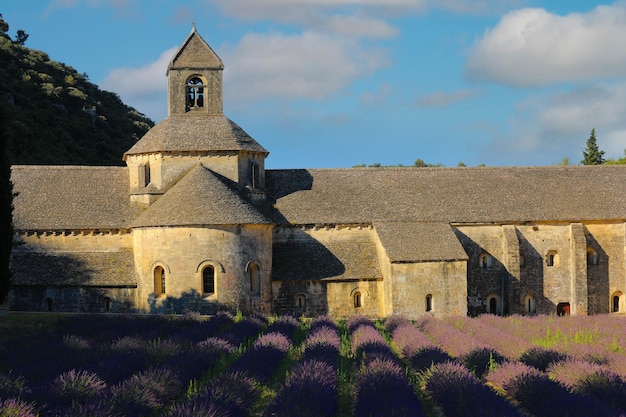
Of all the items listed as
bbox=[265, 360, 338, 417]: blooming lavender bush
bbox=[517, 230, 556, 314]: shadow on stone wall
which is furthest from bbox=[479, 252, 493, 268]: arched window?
bbox=[265, 360, 338, 417]: blooming lavender bush

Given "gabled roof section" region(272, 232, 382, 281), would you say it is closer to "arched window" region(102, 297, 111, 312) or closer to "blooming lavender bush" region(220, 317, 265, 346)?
"blooming lavender bush" region(220, 317, 265, 346)

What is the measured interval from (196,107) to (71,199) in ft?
26.0

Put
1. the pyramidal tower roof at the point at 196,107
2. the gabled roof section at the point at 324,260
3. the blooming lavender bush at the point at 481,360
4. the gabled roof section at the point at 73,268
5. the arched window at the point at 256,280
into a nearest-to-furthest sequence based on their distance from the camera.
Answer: the blooming lavender bush at the point at 481,360 → the gabled roof section at the point at 73,268 → the arched window at the point at 256,280 → the gabled roof section at the point at 324,260 → the pyramidal tower roof at the point at 196,107

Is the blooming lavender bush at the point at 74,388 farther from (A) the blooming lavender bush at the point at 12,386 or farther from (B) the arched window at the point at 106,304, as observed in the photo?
(B) the arched window at the point at 106,304

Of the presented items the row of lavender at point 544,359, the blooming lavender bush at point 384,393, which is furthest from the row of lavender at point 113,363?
the row of lavender at point 544,359

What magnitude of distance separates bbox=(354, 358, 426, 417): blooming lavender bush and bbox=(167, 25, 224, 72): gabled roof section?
84.0ft

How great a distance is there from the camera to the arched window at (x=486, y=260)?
3872 cm

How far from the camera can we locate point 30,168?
128ft

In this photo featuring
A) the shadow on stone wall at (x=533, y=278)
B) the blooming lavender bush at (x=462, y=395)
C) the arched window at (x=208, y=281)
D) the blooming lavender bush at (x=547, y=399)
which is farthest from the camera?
the shadow on stone wall at (x=533, y=278)

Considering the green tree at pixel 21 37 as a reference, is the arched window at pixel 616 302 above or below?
below

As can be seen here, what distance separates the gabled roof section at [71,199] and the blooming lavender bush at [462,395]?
23.3 metres

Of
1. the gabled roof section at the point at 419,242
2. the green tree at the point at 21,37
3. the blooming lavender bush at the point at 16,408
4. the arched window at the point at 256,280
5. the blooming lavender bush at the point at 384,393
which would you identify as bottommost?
the blooming lavender bush at the point at 384,393

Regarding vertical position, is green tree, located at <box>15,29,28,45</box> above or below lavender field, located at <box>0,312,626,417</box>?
above

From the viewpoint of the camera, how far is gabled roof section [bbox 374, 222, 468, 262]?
1387 inches
